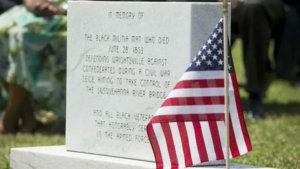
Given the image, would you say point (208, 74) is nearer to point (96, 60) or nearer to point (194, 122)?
point (194, 122)

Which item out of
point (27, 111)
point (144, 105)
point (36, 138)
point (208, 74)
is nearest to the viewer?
point (208, 74)

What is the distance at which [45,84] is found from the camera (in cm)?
809

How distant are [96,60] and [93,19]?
0.23m

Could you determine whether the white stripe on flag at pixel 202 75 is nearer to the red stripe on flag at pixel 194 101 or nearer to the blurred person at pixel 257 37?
the red stripe on flag at pixel 194 101

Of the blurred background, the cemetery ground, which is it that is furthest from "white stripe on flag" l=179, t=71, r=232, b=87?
the blurred background

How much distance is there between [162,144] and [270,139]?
10.5 feet

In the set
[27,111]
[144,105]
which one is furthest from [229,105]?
[27,111]

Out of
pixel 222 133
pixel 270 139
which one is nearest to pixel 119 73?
pixel 222 133

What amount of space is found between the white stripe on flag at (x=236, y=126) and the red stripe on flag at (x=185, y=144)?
9.2 inches

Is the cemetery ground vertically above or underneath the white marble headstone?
underneath

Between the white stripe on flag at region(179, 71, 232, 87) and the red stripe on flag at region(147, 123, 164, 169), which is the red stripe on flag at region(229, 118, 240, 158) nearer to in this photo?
the white stripe on flag at region(179, 71, 232, 87)

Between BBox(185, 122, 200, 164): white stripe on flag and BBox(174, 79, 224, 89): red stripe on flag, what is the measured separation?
0.18m

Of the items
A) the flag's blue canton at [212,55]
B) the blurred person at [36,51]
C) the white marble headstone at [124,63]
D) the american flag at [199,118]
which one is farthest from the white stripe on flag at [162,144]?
the blurred person at [36,51]

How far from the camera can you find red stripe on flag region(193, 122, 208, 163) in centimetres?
451
